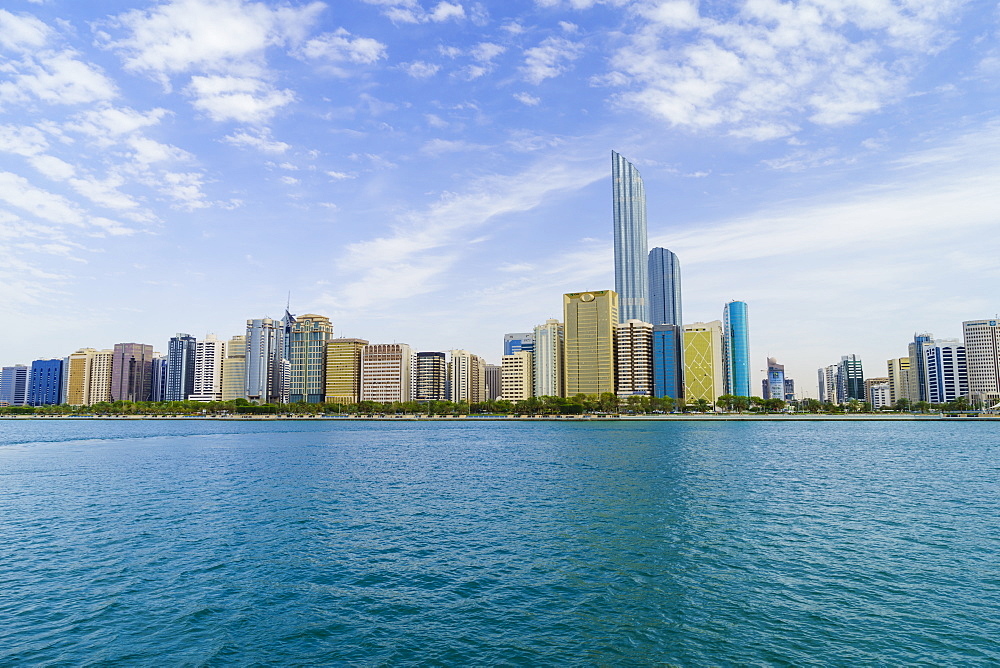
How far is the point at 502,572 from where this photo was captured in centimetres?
2592

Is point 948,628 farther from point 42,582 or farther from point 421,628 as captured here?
point 42,582

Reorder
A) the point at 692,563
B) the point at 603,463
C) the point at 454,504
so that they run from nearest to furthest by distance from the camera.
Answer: the point at 692,563, the point at 454,504, the point at 603,463

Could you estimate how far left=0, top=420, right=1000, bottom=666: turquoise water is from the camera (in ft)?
61.1

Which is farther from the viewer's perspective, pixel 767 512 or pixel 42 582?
pixel 767 512

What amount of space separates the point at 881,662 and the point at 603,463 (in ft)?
176

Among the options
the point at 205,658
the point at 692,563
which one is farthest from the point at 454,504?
the point at 205,658

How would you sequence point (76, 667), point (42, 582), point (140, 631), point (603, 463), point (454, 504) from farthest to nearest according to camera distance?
point (603, 463) < point (454, 504) < point (42, 582) < point (140, 631) < point (76, 667)

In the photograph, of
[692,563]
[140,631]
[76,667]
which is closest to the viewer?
[76,667]

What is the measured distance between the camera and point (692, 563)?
27453 mm

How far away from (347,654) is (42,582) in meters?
15.4

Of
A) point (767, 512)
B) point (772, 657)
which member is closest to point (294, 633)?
point (772, 657)

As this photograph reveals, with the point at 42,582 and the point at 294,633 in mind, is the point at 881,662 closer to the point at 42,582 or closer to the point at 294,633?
the point at 294,633

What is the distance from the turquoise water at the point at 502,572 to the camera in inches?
733

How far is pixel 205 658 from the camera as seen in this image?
17.7 meters
